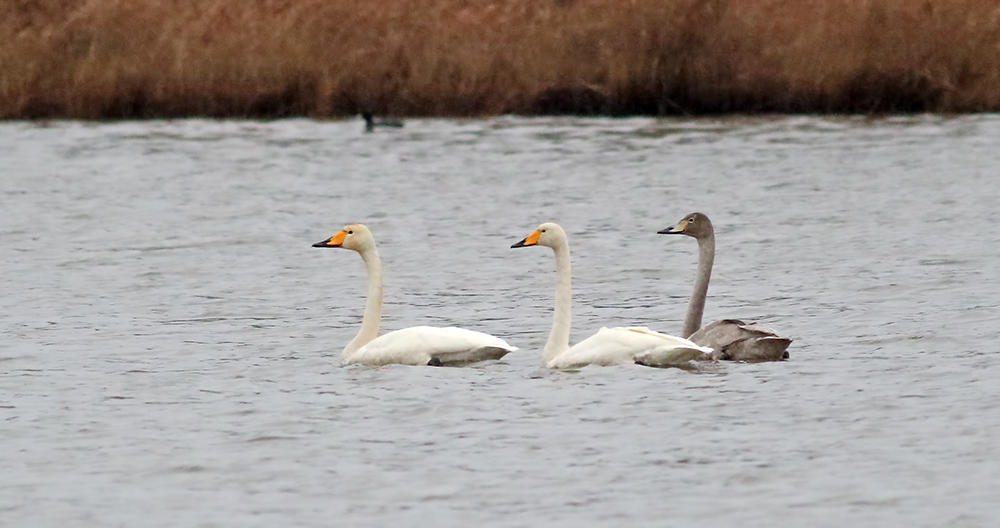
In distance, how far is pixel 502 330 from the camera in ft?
36.3

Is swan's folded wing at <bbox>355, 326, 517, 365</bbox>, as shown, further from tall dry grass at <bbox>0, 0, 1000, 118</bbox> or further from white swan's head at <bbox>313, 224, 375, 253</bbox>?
tall dry grass at <bbox>0, 0, 1000, 118</bbox>

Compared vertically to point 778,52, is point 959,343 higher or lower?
lower

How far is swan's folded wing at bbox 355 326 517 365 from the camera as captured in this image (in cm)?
933

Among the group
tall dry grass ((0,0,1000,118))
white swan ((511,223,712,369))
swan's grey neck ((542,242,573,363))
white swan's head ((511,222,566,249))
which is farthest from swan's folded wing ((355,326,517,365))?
tall dry grass ((0,0,1000,118))

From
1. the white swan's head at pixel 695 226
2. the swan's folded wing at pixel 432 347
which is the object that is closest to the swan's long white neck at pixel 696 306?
the white swan's head at pixel 695 226

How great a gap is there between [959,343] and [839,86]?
14.0 m

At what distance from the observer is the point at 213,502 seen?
21.9ft

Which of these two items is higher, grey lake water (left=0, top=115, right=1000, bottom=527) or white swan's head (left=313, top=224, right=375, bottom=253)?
white swan's head (left=313, top=224, right=375, bottom=253)

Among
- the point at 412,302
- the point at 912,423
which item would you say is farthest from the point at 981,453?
the point at 412,302

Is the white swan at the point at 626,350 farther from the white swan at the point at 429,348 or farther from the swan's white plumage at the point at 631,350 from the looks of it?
the white swan at the point at 429,348

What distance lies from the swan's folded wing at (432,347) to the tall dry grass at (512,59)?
14.6 meters

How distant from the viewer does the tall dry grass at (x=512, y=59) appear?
2322cm

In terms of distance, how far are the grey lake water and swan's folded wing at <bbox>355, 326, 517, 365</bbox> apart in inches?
3.8

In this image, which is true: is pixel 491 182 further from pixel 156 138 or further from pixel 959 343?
pixel 959 343
